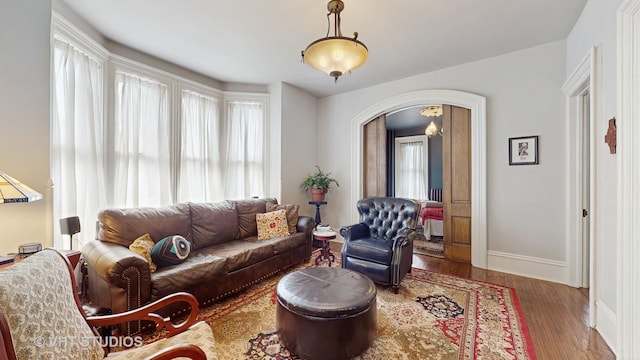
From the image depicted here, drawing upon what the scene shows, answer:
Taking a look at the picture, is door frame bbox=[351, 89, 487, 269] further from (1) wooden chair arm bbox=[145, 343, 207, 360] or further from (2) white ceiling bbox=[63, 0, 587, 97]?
(1) wooden chair arm bbox=[145, 343, 207, 360]

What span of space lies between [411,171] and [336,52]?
20.4ft

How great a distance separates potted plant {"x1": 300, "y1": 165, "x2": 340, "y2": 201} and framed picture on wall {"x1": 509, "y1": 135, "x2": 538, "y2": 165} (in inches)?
108

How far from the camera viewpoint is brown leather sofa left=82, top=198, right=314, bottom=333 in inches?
78.1

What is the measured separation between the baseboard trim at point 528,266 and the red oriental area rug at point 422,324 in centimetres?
64

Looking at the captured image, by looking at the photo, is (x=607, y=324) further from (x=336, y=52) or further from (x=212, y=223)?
(x=212, y=223)

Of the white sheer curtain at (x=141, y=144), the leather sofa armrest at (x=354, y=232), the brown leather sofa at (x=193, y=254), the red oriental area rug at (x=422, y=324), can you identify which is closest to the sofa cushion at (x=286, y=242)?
the brown leather sofa at (x=193, y=254)

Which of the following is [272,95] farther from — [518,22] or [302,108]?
[518,22]

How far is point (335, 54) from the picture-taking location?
2.05 m

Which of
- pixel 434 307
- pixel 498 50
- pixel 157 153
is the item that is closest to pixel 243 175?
pixel 157 153

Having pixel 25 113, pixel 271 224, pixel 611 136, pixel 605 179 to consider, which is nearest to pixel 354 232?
pixel 271 224

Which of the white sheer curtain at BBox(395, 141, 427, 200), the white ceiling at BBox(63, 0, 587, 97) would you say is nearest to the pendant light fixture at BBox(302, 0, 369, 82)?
the white ceiling at BBox(63, 0, 587, 97)

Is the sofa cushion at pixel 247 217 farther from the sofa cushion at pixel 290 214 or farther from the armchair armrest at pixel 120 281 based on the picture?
the armchair armrest at pixel 120 281

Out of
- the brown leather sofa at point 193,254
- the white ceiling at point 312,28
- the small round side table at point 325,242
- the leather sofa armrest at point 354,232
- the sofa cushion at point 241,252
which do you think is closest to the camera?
the brown leather sofa at point 193,254

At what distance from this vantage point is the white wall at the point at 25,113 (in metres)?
1.85
